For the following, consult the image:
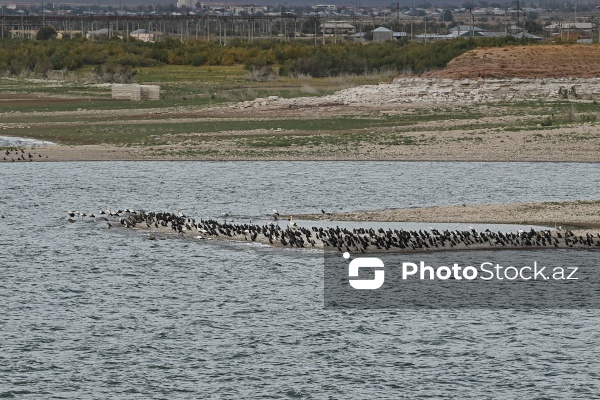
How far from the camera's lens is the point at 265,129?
5400 centimetres

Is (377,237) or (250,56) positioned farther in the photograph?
(250,56)

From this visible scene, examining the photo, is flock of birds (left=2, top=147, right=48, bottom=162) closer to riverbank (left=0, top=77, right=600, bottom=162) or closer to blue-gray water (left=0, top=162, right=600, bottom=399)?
riverbank (left=0, top=77, right=600, bottom=162)

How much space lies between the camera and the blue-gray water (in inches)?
713

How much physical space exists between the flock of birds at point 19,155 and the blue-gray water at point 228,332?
12030 mm

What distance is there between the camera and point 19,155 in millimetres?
45969

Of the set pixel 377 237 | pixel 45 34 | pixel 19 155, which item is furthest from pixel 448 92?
pixel 45 34

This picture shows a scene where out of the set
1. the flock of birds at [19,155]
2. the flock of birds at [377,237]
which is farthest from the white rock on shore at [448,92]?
the flock of birds at [377,237]

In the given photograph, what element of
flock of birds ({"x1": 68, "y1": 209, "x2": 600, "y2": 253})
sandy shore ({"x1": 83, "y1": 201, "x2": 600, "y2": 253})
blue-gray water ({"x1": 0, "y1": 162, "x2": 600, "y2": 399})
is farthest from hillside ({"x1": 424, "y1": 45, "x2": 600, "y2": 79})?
flock of birds ({"x1": 68, "y1": 209, "x2": 600, "y2": 253})

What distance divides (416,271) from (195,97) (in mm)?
48215

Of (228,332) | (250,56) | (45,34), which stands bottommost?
(250,56)

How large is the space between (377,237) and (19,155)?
2225cm

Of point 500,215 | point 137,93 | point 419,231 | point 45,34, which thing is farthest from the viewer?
point 45,34

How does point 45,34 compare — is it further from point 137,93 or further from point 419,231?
point 419,231

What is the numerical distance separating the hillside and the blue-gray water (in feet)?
122
